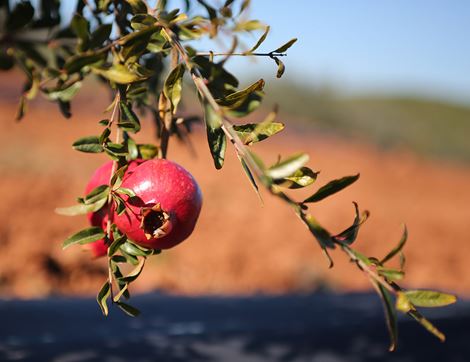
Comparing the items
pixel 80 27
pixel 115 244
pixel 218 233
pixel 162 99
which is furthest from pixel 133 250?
pixel 218 233

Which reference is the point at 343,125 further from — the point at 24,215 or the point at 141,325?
the point at 141,325

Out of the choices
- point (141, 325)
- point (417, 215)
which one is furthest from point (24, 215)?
point (417, 215)

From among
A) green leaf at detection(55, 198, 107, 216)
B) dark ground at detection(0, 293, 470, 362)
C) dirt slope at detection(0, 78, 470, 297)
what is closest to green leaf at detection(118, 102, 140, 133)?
green leaf at detection(55, 198, 107, 216)

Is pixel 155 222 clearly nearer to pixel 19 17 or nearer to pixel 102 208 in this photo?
pixel 102 208

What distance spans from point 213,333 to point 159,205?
1750mm

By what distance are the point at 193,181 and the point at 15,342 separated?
1584 mm

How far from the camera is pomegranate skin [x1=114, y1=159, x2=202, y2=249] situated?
798mm

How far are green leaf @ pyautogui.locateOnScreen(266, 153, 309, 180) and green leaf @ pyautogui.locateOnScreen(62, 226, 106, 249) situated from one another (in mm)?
371

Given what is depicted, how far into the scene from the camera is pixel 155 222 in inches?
31.9

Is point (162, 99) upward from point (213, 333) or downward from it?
upward

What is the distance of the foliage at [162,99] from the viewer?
70cm

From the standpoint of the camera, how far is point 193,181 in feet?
2.77

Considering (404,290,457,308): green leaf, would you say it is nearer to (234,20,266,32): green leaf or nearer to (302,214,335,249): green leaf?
(302,214,335,249): green leaf

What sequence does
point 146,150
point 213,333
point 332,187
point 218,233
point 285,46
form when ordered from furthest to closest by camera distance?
point 218,233, point 213,333, point 146,150, point 285,46, point 332,187
